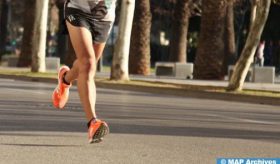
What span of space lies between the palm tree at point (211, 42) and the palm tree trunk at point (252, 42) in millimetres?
7765

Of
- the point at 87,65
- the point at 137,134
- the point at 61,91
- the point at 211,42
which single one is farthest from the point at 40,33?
the point at 87,65

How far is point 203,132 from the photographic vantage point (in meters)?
11.3

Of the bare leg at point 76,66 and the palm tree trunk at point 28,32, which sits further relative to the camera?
the palm tree trunk at point 28,32

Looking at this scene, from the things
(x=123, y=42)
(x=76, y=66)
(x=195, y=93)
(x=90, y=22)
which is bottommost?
(x=195, y=93)

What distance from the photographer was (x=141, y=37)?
33.4 meters

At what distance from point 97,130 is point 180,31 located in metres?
31.9

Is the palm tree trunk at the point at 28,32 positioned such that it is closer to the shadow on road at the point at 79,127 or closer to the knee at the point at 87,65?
the shadow on road at the point at 79,127

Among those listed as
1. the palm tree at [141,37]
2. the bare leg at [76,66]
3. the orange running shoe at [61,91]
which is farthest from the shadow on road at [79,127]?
the palm tree at [141,37]

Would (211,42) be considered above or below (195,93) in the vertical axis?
above

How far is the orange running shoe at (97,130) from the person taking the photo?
313 inches

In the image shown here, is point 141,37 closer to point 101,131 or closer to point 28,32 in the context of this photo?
point 28,32

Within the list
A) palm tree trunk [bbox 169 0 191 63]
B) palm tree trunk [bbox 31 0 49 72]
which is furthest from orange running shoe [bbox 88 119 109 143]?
palm tree trunk [bbox 169 0 191 63]

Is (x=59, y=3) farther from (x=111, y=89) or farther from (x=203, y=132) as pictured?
(x=203, y=132)

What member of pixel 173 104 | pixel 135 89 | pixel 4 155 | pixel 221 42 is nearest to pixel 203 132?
pixel 4 155
